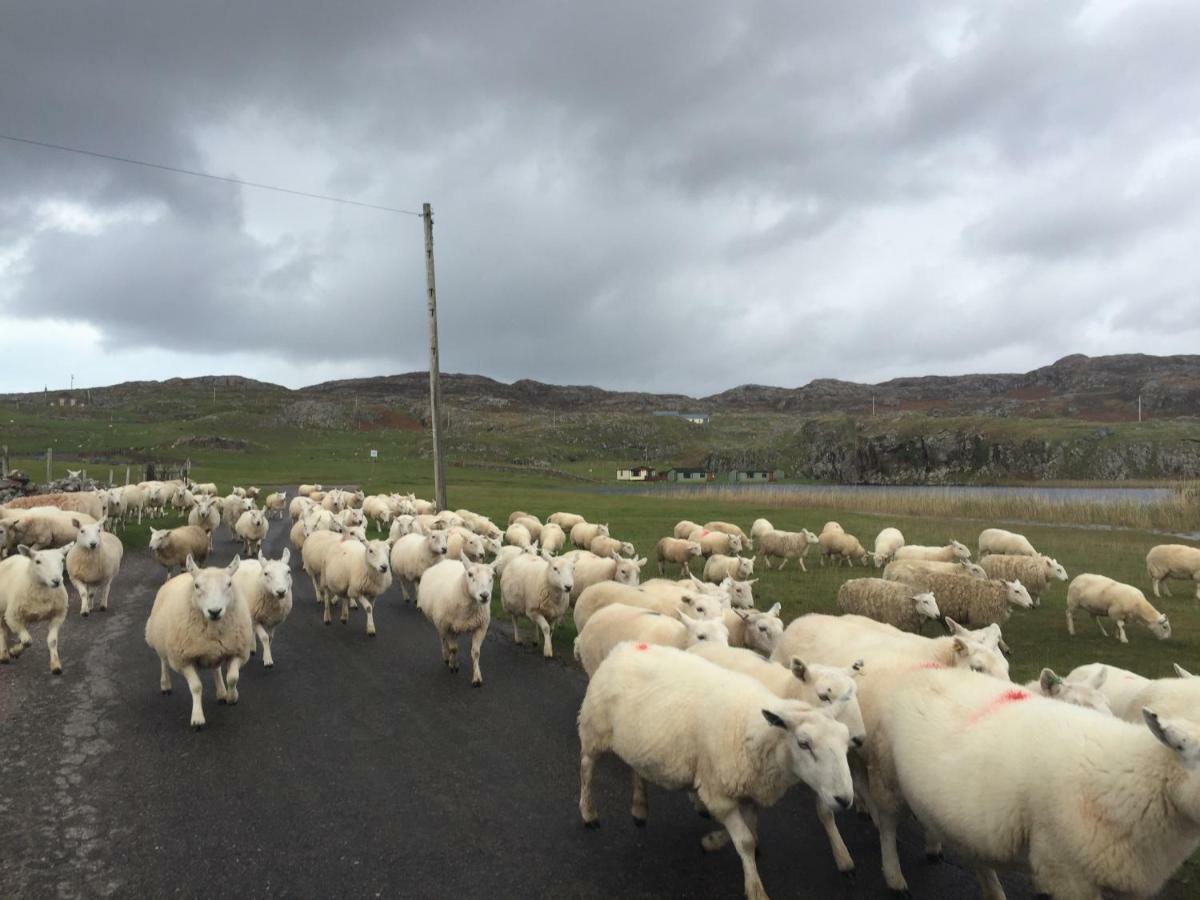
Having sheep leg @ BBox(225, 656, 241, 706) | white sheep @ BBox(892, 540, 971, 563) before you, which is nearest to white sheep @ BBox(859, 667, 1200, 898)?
sheep leg @ BBox(225, 656, 241, 706)

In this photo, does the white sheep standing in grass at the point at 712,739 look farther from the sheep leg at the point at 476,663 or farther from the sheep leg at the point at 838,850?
the sheep leg at the point at 476,663

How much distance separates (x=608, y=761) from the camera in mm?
7730

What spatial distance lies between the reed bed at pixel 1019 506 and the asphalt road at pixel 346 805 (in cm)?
3265

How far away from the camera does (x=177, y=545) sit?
57.0ft

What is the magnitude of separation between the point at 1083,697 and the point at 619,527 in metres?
24.9

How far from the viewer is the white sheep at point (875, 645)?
6723 mm

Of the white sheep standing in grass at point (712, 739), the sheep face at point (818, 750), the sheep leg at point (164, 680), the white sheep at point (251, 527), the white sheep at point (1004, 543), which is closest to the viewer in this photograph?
the sheep face at point (818, 750)

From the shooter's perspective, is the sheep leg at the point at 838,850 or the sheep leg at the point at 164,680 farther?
the sheep leg at the point at 164,680

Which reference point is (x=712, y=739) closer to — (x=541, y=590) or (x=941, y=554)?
(x=541, y=590)

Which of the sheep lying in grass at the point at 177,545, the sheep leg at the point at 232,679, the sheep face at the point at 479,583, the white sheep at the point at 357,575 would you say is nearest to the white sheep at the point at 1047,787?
the sheep face at the point at 479,583

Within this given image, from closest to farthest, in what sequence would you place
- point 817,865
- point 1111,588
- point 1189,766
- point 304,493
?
1. point 1189,766
2. point 817,865
3. point 1111,588
4. point 304,493

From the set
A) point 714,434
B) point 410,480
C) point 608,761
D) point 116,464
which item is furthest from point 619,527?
point 714,434

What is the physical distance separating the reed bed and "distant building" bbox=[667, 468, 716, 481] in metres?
49.0

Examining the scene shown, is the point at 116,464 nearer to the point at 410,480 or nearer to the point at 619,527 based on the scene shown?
the point at 410,480
